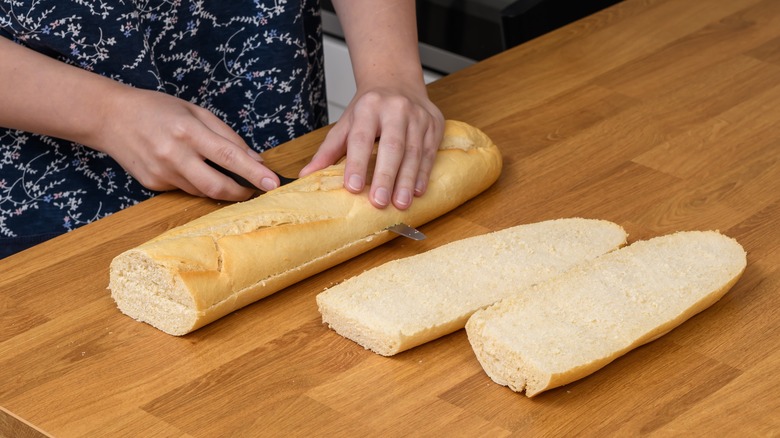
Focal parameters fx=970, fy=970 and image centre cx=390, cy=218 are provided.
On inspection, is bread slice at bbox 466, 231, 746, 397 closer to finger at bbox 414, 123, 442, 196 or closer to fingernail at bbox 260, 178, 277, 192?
finger at bbox 414, 123, 442, 196

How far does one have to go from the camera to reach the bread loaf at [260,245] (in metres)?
0.98

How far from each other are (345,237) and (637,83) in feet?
2.19

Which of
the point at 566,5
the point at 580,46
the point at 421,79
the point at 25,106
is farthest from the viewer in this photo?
the point at 566,5

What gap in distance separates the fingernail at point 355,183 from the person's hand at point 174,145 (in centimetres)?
9

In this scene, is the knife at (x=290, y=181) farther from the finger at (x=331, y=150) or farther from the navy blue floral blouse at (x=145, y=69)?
the navy blue floral blouse at (x=145, y=69)

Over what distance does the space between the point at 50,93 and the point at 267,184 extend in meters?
0.28

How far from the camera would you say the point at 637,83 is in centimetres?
154

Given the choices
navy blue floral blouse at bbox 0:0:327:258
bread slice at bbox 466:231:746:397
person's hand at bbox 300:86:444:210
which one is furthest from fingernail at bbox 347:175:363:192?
navy blue floral blouse at bbox 0:0:327:258

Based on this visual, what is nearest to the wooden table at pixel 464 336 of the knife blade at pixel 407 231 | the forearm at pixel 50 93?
the knife blade at pixel 407 231

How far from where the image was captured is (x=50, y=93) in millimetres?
1161

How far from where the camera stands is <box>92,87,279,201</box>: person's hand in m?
1.16

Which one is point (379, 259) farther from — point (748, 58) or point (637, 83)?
point (748, 58)

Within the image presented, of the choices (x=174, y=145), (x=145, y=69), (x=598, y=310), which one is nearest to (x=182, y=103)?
(x=174, y=145)

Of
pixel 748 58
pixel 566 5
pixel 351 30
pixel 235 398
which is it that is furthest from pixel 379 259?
pixel 566 5
